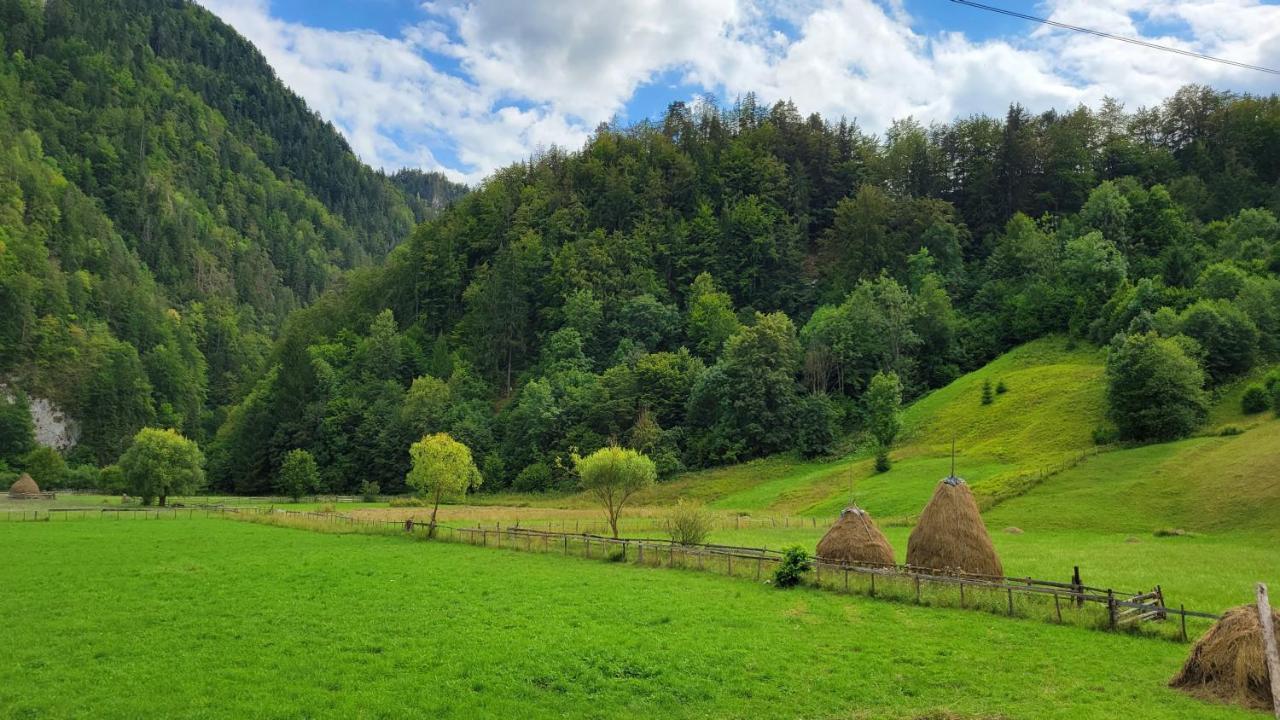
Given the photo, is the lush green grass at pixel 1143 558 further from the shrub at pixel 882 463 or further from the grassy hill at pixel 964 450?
the shrub at pixel 882 463

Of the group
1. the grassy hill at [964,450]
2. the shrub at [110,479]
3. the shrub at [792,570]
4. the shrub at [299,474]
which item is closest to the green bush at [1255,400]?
the grassy hill at [964,450]

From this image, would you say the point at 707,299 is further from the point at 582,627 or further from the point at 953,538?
the point at 582,627

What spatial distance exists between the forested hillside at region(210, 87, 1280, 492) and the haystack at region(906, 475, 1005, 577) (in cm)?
3961

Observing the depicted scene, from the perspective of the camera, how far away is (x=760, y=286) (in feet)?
398

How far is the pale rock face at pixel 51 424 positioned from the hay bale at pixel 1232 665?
151 meters

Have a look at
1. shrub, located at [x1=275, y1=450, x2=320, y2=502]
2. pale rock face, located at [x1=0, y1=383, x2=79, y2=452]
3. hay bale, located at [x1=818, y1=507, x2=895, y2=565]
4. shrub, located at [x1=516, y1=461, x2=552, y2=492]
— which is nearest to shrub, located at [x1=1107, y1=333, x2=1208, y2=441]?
hay bale, located at [x1=818, y1=507, x2=895, y2=565]

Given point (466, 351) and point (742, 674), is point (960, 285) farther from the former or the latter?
point (742, 674)

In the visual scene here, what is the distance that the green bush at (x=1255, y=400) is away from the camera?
2218 inches

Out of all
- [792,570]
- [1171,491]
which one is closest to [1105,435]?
[1171,491]

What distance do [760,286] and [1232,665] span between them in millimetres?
107873

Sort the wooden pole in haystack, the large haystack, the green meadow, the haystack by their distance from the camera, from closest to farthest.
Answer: the wooden pole in haystack < the green meadow < the haystack < the large haystack

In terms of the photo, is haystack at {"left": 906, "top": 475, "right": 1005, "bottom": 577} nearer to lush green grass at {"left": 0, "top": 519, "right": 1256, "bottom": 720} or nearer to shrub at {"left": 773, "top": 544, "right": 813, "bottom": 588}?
shrub at {"left": 773, "top": 544, "right": 813, "bottom": 588}

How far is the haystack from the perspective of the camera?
2850cm

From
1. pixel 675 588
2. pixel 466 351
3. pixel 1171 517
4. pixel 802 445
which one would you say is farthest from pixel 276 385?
pixel 1171 517
